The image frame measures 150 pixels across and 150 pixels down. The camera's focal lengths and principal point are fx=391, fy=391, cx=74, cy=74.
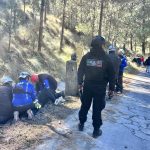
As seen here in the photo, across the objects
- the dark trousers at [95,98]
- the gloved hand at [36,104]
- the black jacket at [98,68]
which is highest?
the black jacket at [98,68]

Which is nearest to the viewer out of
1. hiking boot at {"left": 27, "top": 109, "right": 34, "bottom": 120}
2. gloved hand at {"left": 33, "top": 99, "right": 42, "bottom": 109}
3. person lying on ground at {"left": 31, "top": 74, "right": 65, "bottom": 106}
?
hiking boot at {"left": 27, "top": 109, "right": 34, "bottom": 120}

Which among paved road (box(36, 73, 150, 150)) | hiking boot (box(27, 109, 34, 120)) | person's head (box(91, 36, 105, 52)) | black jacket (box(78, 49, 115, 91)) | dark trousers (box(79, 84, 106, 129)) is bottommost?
paved road (box(36, 73, 150, 150))

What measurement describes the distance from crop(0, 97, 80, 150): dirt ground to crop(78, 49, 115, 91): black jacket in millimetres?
1579

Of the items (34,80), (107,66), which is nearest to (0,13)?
(34,80)

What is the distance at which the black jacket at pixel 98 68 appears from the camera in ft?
27.1

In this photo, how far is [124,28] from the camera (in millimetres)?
43500

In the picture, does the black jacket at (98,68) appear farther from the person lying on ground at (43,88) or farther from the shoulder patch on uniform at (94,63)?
the person lying on ground at (43,88)

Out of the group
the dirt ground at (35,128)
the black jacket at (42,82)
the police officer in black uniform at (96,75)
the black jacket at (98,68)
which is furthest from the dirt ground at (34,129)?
the black jacket at (98,68)

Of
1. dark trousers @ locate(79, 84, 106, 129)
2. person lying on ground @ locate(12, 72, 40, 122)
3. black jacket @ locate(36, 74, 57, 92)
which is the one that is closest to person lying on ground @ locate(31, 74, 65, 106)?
black jacket @ locate(36, 74, 57, 92)

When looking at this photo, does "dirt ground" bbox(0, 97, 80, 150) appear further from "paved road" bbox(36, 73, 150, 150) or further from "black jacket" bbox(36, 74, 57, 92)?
"black jacket" bbox(36, 74, 57, 92)

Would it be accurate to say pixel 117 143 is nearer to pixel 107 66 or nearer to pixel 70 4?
pixel 107 66

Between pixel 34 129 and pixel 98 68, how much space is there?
2133 millimetres

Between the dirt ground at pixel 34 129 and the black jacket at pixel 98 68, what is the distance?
158 cm

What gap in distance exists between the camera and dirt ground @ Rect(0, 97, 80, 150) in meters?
8.02
